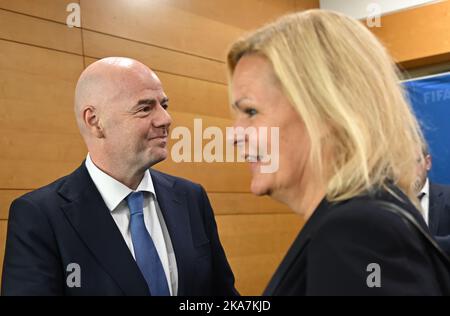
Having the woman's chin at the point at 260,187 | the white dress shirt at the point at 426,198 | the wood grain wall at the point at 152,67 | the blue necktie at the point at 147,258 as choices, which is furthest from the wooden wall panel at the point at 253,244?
the woman's chin at the point at 260,187

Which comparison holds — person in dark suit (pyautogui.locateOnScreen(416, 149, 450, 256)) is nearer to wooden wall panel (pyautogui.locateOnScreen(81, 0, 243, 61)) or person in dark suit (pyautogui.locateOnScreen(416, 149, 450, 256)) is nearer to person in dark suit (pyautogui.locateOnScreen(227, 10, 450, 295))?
wooden wall panel (pyautogui.locateOnScreen(81, 0, 243, 61))

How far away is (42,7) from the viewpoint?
3.44 meters

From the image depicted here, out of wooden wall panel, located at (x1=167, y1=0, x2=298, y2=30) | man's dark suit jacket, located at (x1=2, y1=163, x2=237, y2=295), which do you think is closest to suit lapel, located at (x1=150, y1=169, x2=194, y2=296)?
man's dark suit jacket, located at (x1=2, y1=163, x2=237, y2=295)

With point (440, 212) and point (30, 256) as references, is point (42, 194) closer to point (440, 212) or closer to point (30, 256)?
point (30, 256)

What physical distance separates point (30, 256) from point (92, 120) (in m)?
0.71

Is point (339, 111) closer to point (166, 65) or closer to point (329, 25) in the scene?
point (329, 25)

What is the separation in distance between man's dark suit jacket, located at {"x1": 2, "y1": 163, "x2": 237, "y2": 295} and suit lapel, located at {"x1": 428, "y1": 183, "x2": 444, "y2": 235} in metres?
2.31

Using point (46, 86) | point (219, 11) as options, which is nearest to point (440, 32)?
point (219, 11)

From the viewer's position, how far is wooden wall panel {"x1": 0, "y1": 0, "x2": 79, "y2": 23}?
3301 millimetres

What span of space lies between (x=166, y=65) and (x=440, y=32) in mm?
2605

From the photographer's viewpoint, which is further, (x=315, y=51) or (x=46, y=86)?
(x=46, y=86)

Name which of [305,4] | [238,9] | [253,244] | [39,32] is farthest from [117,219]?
[305,4]

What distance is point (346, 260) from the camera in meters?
0.90

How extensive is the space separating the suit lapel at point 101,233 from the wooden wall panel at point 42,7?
176cm
